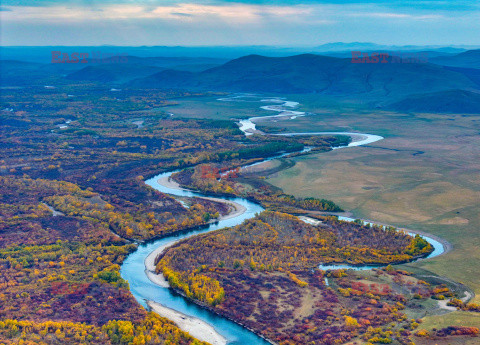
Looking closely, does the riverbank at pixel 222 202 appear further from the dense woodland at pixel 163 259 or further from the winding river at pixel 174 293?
the dense woodland at pixel 163 259

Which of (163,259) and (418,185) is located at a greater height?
(418,185)

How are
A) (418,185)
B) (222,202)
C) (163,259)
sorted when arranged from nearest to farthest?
(163,259)
(222,202)
(418,185)

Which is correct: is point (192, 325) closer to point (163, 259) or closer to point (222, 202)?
point (163, 259)

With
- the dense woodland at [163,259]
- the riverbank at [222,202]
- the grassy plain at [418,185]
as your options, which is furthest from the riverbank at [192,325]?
the riverbank at [222,202]

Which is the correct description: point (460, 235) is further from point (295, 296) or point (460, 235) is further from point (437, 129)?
point (437, 129)

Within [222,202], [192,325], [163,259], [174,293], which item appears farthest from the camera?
[222,202]

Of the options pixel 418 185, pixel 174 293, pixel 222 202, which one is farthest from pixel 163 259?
pixel 418 185

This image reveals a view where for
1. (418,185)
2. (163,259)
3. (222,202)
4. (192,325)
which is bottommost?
(192,325)
